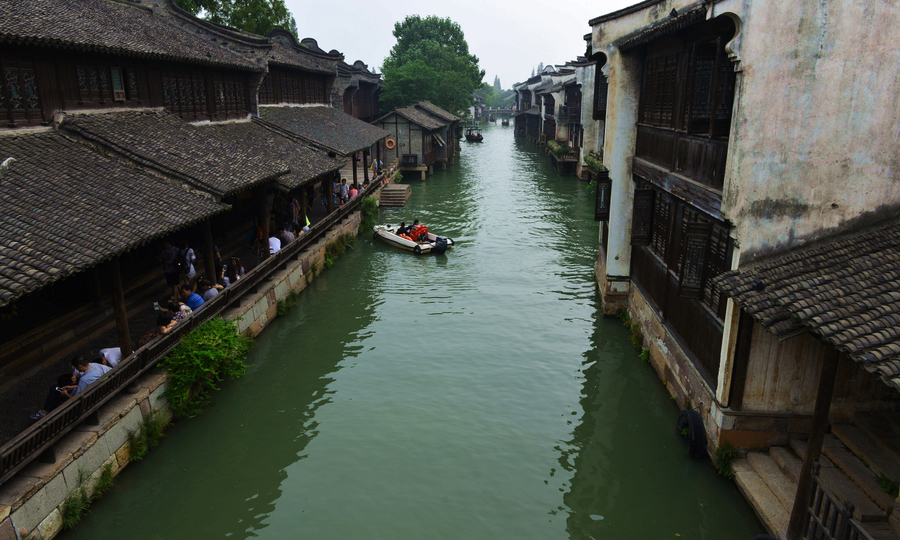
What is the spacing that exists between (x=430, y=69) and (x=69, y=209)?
54.6 meters

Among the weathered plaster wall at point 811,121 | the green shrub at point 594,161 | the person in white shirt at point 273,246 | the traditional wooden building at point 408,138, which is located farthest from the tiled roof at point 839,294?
the traditional wooden building at point 408,138

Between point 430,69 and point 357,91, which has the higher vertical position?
point 430,69

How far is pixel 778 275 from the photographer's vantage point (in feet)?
27.3

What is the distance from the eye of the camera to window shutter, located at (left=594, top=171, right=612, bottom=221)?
16500mm

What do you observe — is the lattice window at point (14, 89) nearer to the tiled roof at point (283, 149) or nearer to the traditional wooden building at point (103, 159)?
the traditional wooden building at point (103, 159)

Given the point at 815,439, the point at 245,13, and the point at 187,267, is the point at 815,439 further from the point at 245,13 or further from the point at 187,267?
the point at 245,13

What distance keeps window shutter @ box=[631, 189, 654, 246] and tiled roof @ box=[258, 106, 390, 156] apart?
14.4m

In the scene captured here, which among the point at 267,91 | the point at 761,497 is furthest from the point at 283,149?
the point at 761,497

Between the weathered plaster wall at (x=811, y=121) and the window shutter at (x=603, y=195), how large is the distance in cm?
760

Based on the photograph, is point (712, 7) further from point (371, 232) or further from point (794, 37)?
point (371, 232)

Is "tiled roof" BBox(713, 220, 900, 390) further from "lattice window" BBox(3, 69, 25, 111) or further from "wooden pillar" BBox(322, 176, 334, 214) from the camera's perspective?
"wooden pillar" BBox(322, 176, 334, 214)

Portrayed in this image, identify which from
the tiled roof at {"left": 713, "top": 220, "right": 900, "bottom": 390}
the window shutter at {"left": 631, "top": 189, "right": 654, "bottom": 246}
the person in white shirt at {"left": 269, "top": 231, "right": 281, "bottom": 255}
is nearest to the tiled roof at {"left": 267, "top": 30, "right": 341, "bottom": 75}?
the person in white shirt at {"left": 269, "top": 231, "right": 281, "bottom": 255}

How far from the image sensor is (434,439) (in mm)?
11398

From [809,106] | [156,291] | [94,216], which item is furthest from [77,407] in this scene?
[809,106]
